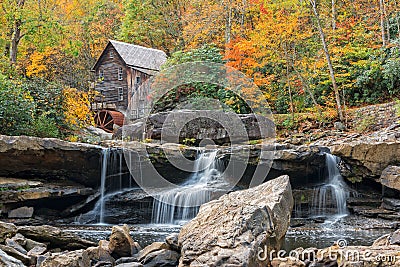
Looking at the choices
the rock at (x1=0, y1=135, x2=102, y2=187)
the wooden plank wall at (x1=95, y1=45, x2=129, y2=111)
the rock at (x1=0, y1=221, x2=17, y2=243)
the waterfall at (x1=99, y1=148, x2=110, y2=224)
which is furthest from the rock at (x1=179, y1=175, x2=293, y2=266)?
the wooden plank wall at (x1=95, y1=45, x2=129, y2=111)

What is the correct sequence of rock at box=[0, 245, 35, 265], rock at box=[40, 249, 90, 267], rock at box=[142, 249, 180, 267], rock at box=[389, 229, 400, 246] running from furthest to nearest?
1. rock at box=[142, 249, 180, 267]
2. rock at box=[0, 245, 35, 265]
3. rock at box=[389, 229, 400, 246]
4. rock at box=[40, 249, 90, 267]

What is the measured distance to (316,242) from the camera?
25.9 ft

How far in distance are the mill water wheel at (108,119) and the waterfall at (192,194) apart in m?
14.0

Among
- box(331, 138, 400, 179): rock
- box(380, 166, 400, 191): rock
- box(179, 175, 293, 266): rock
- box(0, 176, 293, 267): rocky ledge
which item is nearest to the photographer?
box(179, 175, 293, 266): rock

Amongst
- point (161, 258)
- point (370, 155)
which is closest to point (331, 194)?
point (370, 155)

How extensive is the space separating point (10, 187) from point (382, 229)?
936 cm

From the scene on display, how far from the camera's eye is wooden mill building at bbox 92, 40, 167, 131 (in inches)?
1109

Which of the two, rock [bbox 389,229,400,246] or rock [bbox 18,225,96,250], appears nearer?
rock [bbox 389,229,400,246]

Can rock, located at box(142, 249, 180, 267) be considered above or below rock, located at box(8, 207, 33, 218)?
above

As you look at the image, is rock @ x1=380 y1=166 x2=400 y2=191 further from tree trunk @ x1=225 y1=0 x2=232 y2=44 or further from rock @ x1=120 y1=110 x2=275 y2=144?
tree trunk @ x1=225 y1=0 x2=232 y2=44

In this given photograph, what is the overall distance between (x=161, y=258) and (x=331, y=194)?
754 centimetres

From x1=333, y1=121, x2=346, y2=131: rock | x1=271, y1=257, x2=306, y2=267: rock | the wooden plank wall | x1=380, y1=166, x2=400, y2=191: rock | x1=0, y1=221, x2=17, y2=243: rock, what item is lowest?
x1=0, y1=221, x2=17, y2=243: rock

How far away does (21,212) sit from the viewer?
11.0m

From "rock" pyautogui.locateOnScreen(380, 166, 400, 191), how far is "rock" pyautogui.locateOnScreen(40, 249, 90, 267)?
8.30 meters
